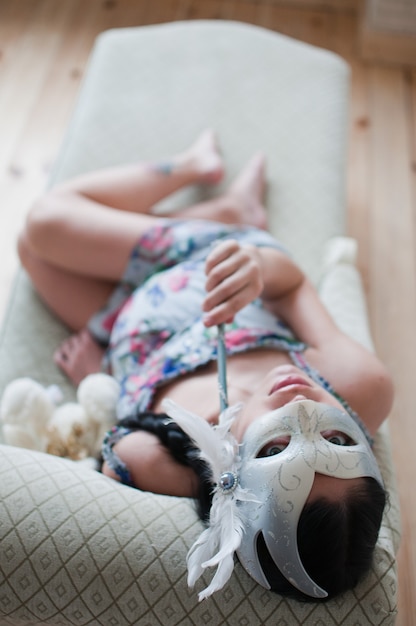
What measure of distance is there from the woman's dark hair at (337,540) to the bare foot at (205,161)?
871 millimetres

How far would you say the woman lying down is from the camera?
85 cm

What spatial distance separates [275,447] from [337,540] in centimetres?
12

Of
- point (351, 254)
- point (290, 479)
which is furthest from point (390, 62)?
point (290, 479)

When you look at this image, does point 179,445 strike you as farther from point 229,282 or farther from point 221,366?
point 229,282

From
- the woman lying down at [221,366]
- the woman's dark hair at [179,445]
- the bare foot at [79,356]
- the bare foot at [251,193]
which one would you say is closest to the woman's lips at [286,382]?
the woman lying down at [221,366]

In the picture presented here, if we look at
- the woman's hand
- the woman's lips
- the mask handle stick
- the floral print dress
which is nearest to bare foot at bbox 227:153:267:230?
the floral print dress

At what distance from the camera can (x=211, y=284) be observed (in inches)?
43.4

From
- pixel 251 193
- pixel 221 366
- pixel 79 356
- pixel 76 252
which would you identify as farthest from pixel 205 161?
pixel 221 366

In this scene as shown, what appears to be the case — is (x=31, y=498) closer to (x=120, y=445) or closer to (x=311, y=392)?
(x=120, y=445)

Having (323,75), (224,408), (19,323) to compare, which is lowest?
(19,323)

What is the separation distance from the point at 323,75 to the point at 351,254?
526 millimetres

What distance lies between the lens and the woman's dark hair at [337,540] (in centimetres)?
83

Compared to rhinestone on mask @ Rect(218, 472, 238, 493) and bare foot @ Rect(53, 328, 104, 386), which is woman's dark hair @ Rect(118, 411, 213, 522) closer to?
rhinestone on mask @ Rect(218, 472, 238, 493)

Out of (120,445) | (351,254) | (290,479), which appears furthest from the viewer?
(351,254)
